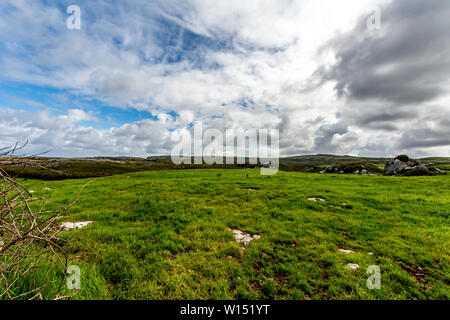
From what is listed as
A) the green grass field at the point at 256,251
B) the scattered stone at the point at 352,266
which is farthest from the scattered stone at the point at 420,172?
the scattered stone at the point at 352,266

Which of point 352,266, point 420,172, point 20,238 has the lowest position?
point 420,172

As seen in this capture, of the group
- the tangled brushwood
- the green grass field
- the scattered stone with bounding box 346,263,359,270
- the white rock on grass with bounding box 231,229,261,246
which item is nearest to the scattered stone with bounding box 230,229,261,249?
the white rock on grass with bounding box 231,229,261,246

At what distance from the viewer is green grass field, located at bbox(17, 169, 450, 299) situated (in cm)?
445

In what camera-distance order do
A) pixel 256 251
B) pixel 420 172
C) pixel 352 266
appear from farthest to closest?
pixel 420 172
pixel 256 251
pixel 352 266

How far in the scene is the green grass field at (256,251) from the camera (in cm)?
445

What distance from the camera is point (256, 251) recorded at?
6.07 m

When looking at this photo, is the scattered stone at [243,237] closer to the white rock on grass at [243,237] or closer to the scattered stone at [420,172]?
the white rock on grass at [243,237]

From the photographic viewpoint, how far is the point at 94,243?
609 cm

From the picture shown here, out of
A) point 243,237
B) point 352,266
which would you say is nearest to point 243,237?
point 243,237

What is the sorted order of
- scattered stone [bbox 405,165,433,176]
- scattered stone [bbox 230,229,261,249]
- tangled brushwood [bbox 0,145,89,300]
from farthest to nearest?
scattered stone [bbox 405,165,433,176] < scattered stone [bbox 230,229,261,249] < tangled brushwood [bbox 0,145,89,300]

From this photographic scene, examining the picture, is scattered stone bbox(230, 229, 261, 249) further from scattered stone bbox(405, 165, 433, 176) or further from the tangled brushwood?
scattered stone bbox(405, 165, 433, 176)

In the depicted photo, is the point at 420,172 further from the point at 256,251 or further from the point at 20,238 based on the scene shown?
the point at 20,238

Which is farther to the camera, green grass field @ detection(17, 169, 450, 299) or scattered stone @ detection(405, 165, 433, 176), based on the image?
scattered stone @ detection(405, 165, 433, 176)
